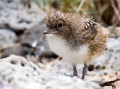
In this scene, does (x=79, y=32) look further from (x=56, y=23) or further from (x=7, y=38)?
(x=7, y=38)

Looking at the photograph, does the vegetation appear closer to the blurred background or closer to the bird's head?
the blurred background

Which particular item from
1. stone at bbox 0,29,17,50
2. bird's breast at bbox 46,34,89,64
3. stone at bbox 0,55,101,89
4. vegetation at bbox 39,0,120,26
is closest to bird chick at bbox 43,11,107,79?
bird's breast at bbox 46,34,89,64

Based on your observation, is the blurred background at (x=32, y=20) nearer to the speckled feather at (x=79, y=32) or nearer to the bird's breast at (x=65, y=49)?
the speckled feather at (x=79, y=32)

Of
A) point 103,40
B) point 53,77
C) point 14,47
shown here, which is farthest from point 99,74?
point 14,47

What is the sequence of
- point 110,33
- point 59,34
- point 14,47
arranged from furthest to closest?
point 14,47, point 110,33, point 59,34

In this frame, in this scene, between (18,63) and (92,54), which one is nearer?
(18,63)

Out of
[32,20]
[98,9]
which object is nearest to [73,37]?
[98,9]

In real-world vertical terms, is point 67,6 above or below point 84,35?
above

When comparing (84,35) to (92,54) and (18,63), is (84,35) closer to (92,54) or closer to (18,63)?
(92,54)
